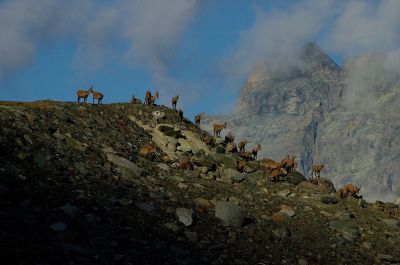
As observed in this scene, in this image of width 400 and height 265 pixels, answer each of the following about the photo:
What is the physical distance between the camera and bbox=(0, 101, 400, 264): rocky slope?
18.6 meters

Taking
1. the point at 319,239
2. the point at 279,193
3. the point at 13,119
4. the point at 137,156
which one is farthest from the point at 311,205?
the point at 13,119

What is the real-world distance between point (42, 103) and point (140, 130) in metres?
6.58

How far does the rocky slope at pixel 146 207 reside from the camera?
18.6 m

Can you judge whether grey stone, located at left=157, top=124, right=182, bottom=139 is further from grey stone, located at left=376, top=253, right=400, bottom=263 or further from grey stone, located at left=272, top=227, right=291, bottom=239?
grey stone, located at left=376, top=253, right=400, bottom=263

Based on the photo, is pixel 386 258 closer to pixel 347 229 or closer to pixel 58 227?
pixel 347 229

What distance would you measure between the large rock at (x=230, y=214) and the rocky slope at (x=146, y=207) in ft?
0.16

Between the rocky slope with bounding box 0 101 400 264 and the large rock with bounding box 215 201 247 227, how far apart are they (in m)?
0.05

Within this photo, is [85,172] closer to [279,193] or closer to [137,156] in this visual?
[137,156]

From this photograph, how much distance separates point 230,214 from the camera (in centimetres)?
2475

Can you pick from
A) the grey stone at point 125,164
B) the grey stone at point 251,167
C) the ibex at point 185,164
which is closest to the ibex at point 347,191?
the grey stone at point 251,167

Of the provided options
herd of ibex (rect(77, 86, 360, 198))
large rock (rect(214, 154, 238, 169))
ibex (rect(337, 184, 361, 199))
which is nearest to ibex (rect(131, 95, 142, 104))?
herd of ibex (rect(77, 86, 360, 198))

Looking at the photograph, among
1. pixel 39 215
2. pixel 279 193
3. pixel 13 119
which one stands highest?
pixel 13 119

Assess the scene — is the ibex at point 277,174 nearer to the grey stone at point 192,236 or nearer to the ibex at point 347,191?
the ibex at point 347,191

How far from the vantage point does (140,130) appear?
1481 inches
